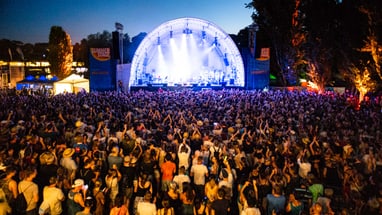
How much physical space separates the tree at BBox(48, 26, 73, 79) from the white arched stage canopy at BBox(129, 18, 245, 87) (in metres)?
13.4

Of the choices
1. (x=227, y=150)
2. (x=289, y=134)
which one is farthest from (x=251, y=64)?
(x=227, y=150)

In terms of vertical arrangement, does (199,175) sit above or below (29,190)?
below

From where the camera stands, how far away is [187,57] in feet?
110

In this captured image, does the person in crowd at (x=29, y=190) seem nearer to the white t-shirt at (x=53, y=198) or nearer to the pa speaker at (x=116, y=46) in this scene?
the white t-shirt at (x=53, y=198)

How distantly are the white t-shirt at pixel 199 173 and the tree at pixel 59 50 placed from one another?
124ft

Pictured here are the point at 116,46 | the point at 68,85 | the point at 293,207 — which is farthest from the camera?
the point at 116,46

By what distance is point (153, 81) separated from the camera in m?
31.6

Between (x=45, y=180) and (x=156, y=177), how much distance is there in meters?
1.95

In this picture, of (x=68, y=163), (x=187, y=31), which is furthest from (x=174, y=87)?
(x=68, y=163)

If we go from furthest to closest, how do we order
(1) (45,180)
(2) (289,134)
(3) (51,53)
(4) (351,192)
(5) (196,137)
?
(3) (51,53) → (2) (289,134) → (5) (196,137) → (1) (45,180) → (4) (351,192)

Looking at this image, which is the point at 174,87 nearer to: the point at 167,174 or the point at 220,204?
the point at 167,174

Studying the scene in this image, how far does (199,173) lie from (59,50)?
38443 millimetres

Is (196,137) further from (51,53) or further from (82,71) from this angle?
(82,71)

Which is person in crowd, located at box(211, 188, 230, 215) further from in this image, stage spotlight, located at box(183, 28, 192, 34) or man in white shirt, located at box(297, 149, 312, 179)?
stage spotlight, located at box(183, 28, 192, 34)
